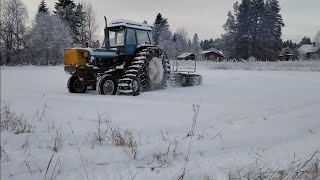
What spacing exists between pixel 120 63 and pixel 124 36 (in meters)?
0.92

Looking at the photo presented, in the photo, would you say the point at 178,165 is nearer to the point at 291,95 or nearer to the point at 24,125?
the point at 24,125

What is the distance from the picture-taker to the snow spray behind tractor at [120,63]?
10.6 meters

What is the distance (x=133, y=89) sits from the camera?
10.3 m

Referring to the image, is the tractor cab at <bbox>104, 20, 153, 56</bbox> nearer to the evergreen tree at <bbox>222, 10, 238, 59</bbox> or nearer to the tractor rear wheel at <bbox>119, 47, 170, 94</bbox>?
the tractor rear wheel at <bbox>119, 47, 170, 94</bbox>

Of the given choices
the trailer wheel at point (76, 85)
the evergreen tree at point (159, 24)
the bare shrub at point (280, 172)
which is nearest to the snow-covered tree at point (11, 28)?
the bare shrub at point (280, 172)

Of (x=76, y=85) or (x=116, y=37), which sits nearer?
(x=116, y=37)

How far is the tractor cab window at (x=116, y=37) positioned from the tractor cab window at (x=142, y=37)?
0.67 metres

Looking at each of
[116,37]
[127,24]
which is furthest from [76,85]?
[127,24]

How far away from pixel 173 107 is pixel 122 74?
4.29 meters

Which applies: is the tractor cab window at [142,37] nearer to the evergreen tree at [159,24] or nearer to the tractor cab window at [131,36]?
the tractor cab window at [131,36]

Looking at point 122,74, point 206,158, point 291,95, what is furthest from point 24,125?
point 291,95

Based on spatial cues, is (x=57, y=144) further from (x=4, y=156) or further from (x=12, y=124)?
(x=12, y=124)

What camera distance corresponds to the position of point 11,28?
3541 millimetres

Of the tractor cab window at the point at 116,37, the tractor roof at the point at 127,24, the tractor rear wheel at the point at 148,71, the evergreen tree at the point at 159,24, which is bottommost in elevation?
the tractor rear wheel at the point at 148,71
